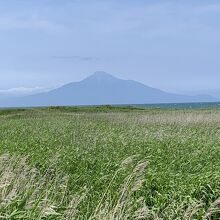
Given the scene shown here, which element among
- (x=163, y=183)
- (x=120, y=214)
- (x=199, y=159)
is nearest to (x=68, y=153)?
(x=199, y=159)

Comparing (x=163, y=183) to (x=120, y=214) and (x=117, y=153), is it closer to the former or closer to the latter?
(x=120, y=214)

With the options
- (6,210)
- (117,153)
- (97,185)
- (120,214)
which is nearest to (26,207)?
(6,210)

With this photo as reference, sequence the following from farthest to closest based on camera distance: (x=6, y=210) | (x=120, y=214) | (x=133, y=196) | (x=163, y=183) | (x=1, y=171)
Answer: (x=1, y=171) → (x=163, y=183) → (x=133, y=196) → (x=120, y=214) → (x=6, y=210)

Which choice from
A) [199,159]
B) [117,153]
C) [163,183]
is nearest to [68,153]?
[117,153]

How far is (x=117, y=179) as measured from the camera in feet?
44.0

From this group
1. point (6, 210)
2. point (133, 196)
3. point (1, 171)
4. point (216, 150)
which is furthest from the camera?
Answer: point (216, 150)

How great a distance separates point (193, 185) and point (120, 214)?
3.13 m

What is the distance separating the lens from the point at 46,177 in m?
15.8

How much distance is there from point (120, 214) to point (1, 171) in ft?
20.5

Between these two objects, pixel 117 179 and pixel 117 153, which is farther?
pixel 117 153

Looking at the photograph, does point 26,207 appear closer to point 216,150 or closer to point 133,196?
point 133,196

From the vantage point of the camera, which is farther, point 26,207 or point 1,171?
point 1,171

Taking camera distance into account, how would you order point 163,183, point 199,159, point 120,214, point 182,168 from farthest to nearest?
1. point 199,159
2. point 182,168
3. point 163,183
4. point 120,214

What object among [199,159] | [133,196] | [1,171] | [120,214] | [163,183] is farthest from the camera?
[199,159]
